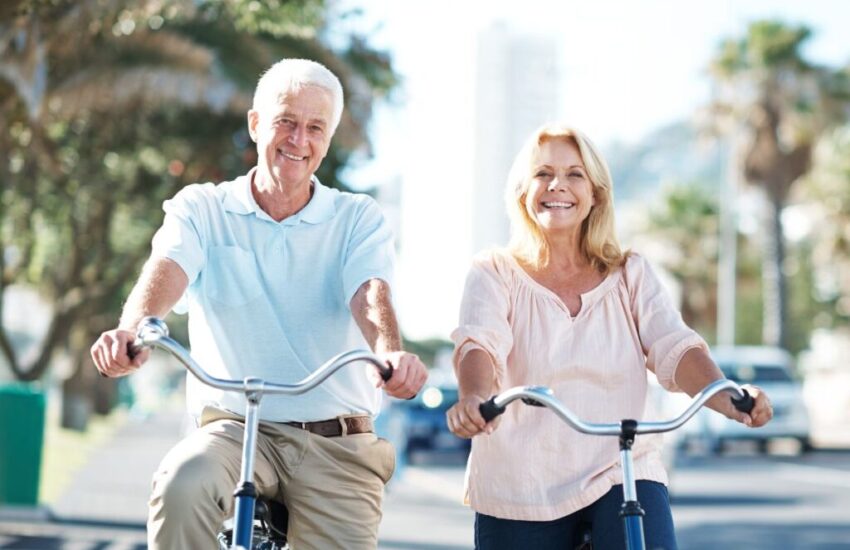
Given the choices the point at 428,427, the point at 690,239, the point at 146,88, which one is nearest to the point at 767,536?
the point at 146,88

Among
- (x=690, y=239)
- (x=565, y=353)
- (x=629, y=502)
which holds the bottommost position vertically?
(x=629, y=502)

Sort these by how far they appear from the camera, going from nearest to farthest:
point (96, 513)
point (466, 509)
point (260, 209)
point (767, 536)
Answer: point (260, 209) → point (767, 536) → point (96, 513) → point (466, 509)

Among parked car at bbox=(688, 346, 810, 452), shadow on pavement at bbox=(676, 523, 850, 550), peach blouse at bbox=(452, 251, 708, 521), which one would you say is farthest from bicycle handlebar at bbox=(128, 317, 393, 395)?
parked car at bbox=(688, 346, 810, 452)

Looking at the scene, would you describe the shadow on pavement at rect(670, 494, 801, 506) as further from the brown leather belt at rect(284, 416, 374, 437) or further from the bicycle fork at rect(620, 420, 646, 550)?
the bicycle fork at rect(620, 420, 646, 550)

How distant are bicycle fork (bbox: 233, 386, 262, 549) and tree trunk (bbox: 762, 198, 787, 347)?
42448mm

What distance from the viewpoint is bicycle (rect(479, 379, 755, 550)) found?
4.23 m

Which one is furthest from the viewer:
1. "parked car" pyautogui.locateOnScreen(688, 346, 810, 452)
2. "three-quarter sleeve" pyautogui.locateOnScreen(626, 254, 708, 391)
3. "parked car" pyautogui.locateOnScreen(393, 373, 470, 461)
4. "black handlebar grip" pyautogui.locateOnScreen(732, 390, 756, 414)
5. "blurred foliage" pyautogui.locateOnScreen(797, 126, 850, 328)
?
"blurred foliage" pyautogui.locateOnScreen(797, 126, 850, 328)

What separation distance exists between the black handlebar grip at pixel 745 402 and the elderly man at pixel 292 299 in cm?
93

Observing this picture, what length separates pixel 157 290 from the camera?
4641 millimetres

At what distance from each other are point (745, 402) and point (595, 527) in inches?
23.7

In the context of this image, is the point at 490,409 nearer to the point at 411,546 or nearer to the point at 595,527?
the point at 595,527

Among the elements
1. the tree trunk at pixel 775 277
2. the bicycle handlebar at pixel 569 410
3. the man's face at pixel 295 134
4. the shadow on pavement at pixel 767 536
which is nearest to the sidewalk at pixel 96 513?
the shadow on pavement at pixel 767 536

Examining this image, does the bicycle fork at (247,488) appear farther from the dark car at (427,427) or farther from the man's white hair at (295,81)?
the dark car at (427,427)

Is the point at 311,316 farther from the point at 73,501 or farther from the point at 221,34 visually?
the point at 73,501
